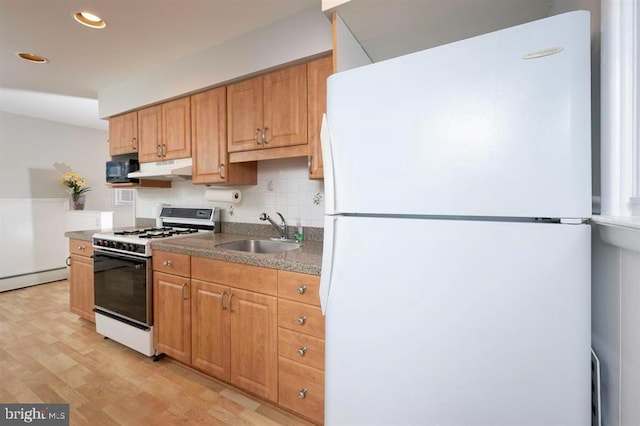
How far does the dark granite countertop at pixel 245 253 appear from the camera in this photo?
4.87ft

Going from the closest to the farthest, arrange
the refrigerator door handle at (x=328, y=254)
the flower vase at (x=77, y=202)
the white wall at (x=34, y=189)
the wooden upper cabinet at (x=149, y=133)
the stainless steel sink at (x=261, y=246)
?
the refrigerator door handle at (x=328, y=254) → the stainless steel sink at (x=261, y=246) → the wooden upper cabinet at (x=149, y=133) → the white wall at (x=34, y=189) → the flower vase at (x=77, y=202)

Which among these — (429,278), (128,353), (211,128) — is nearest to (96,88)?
(211,128)

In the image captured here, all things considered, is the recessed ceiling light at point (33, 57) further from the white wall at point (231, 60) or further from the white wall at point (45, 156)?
the white wall at point (45, 156)

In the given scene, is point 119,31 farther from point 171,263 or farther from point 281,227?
point 281,227

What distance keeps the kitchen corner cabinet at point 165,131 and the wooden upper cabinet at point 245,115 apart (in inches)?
19.5

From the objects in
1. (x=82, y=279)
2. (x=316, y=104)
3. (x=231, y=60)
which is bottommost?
(x=82, y=279)

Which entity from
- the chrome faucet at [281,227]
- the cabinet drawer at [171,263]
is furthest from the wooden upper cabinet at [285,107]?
the cabinet drawer at [171,263]

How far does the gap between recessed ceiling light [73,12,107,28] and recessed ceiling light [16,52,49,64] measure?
86 cm

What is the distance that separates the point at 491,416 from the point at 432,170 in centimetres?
62

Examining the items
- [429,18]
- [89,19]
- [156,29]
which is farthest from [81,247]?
[429,18]

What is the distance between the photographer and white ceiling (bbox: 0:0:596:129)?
3.60ft

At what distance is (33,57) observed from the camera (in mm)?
2406

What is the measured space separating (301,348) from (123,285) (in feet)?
5.27

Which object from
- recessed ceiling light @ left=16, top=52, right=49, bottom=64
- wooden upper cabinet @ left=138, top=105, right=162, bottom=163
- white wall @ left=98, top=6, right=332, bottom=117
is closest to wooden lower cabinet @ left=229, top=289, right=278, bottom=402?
white wall @ left=98, top=6, right=332, bottom=117
